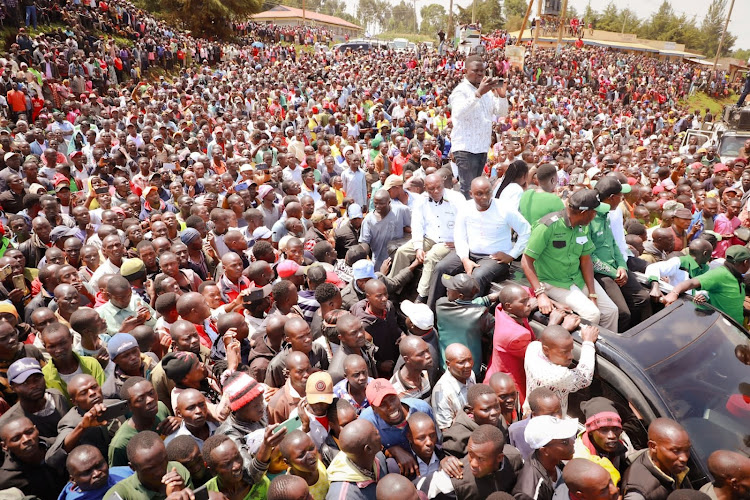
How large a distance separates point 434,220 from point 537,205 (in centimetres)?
101

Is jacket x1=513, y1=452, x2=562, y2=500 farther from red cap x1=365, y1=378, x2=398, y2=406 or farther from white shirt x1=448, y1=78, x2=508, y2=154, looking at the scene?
white shirt x1=448, y1=78, x2=508, y2=154

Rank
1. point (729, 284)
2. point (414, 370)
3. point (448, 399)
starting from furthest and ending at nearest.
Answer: point (729, 284) → point (414, 370) → point (448, 399)

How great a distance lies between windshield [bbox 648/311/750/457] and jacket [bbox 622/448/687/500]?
0.92 ft

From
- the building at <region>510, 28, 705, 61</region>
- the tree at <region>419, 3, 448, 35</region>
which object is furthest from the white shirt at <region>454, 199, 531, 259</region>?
the tree at <region>419, 3, 448, 35</region>

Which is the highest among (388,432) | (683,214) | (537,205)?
(537,205)

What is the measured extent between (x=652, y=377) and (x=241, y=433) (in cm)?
271

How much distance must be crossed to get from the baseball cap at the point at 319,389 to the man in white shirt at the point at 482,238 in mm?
1484

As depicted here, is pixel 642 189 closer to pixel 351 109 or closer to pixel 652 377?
pixel 652 377

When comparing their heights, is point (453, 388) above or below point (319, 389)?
below

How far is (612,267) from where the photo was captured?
4520 mm

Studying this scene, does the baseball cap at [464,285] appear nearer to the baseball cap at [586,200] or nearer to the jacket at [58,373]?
the baseball cap at [586,200]

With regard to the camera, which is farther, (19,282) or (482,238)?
(19,282)

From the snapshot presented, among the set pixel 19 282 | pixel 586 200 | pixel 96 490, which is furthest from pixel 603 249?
pixel 19 282

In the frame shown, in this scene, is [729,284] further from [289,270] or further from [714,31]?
[714,31]
